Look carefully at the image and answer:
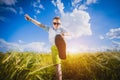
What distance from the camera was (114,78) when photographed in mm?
2641

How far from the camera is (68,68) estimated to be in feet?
10.1

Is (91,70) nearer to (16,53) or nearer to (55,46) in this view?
(55,46)

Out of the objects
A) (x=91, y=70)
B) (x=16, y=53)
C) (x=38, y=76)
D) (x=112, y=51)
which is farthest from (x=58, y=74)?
(x=112, y=51)

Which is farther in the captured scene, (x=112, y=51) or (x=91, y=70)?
(x=112, y=51)

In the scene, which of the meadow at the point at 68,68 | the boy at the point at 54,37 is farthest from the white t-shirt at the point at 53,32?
the meadow at the point at 68,68

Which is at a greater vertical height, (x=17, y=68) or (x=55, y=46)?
(x=55, y=46)

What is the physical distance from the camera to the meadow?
265 cm

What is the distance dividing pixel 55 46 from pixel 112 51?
85 centimetres

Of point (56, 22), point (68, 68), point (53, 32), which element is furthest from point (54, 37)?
point (68, 68)

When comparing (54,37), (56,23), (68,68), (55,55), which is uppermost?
(56,23)

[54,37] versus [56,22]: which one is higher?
[56,22]

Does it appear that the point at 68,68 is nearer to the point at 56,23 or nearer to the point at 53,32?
the point at 53,32

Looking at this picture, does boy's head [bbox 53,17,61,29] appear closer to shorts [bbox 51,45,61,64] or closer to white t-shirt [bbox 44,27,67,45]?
white t-shirt [bbox 44,27,67,45]

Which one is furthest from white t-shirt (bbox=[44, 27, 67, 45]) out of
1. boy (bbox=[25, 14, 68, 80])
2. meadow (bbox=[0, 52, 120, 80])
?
meadow (bbox=[0, 52, 120, 80])
